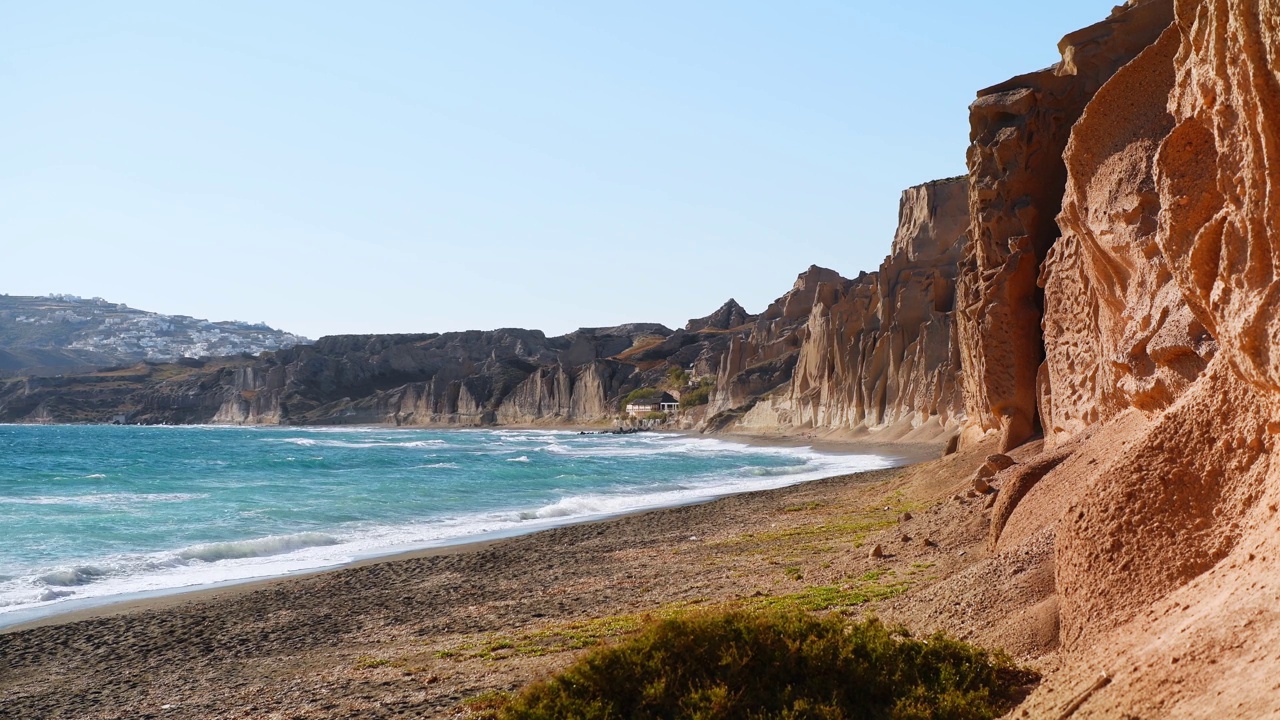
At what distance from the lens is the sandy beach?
10.6 meters

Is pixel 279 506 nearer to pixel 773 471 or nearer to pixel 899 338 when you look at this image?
pixel 773 471

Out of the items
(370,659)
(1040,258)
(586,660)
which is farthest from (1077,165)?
(1040,258)

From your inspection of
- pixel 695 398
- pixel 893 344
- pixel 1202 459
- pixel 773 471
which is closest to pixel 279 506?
pixel 773 471

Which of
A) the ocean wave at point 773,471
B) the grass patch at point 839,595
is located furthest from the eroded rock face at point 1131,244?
the ocean wave at point 773,471

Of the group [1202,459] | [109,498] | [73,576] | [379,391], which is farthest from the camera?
[379,391]

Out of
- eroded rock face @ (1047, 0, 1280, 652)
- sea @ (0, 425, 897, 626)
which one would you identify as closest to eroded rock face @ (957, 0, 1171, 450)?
sea @ (0, 425, 897, 626)

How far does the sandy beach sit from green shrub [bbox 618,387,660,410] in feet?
396

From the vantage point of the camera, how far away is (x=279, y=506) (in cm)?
3378

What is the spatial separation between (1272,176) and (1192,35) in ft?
5.17

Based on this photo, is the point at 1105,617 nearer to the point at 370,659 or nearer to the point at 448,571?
the point at 370,659

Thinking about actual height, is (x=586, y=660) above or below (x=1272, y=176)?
below

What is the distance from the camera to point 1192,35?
20.6 ft

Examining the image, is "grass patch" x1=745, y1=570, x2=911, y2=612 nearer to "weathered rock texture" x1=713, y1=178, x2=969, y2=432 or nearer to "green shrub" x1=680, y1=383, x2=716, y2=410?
"weathered rock texture" x1=713, y1=178, x2=969, y2=432

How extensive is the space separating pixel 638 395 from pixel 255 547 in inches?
4691
